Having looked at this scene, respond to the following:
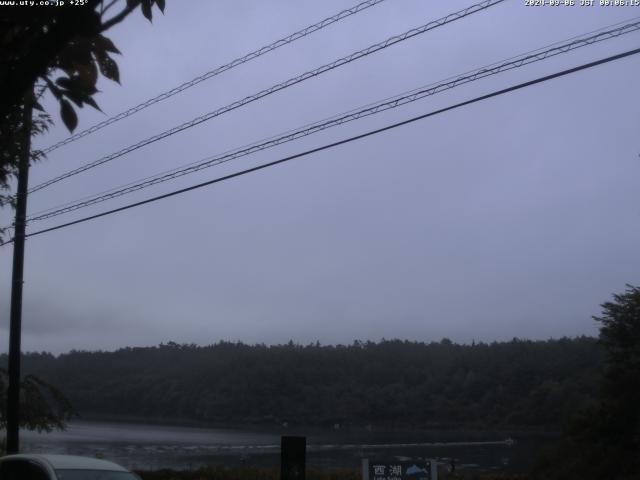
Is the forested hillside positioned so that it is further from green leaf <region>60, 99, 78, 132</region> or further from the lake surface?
green leaf <region>60, 99, 78, 132</region>

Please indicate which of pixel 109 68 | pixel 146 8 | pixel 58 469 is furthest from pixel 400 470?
pixel 146 8

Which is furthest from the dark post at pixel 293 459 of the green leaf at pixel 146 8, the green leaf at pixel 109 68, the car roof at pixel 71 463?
the green leaf at pixel 146 8

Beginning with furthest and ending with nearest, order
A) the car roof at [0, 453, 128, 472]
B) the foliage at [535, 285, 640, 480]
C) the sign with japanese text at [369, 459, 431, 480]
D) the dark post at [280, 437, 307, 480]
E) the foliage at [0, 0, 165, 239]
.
Result: 1. the foliage at [535, 285, 640, 480]
2. the sign with japanese text at [369, 459, 431, 480]
3. the dark post at [280, 437, 307, 480]
4. the car roof at [0, 453, 128, 472]
5. the foliage at [0, 0, 165, 239]

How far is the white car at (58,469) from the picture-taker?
35.7 feet

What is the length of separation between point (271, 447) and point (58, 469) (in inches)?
1087

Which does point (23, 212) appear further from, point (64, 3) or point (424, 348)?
point (424, 348)

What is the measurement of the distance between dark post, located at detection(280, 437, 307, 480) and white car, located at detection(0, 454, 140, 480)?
92.2 inches

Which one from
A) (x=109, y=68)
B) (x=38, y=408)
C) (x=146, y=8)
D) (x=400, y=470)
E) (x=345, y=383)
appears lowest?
(x=400, y=470)

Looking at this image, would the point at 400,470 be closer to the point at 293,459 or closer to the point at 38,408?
the point at 293,459

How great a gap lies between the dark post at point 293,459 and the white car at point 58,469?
7.69 feet

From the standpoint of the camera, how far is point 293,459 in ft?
A: 41.7

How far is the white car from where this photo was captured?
10.9 m

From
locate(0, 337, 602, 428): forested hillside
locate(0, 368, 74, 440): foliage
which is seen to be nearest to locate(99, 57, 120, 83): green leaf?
locate(0, 368, 74, 440): foliage

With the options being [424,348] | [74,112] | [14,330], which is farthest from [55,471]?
[424,348]
